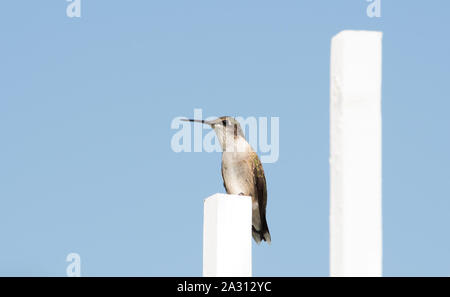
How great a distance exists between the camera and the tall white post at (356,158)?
185 inches

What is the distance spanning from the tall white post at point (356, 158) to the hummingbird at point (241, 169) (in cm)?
381

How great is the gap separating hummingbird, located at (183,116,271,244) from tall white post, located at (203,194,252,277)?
2.59 metres

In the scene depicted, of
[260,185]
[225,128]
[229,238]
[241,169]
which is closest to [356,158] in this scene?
[229,238]

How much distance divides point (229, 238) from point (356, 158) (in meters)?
1.57

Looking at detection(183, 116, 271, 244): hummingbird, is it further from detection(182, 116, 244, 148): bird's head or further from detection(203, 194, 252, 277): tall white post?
detection(203, 194, 252, 277): tall white post

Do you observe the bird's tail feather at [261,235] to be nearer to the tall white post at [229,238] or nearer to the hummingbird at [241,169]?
the hummingbird at [241,169]

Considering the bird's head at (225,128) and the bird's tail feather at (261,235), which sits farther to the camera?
the bird's tail feather at (261,235)

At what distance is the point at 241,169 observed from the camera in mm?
9078

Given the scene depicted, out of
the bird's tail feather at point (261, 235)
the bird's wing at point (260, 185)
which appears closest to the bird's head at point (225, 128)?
the bird's wing at point (260, 185)

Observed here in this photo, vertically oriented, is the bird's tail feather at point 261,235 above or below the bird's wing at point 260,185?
below

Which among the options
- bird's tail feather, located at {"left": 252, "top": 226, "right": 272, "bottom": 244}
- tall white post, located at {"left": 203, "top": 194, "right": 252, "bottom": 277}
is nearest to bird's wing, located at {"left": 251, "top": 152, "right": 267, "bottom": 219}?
bird's tail feather, located at {"left": 252, "top": 226, "right": 272, "bottom": 244}

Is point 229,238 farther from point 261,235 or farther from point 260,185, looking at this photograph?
point 261,235
